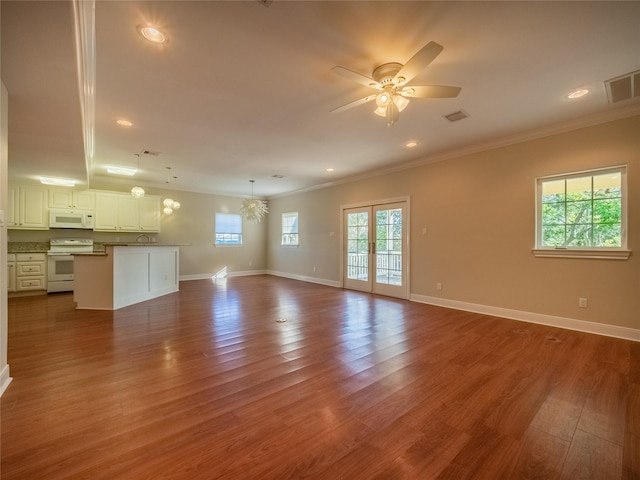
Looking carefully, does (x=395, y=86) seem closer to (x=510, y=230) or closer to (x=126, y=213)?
(x=510, y=230)

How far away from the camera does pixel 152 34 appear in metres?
2.12

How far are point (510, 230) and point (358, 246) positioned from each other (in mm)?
3263

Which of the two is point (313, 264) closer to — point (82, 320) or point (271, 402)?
point (82, 320)

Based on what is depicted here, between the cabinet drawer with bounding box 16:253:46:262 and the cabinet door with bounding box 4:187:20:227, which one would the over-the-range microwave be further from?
the cabinet drawer with bounding box 16:253:46:262

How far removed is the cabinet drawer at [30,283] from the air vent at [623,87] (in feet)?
32.0

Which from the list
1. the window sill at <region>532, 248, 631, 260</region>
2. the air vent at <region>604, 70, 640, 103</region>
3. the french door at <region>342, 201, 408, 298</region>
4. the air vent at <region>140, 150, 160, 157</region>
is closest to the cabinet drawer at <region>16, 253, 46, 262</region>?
the air vent at <region>140, 150, 160, 157</region>

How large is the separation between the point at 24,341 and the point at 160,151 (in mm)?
3308

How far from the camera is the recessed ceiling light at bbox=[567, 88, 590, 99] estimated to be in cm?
296

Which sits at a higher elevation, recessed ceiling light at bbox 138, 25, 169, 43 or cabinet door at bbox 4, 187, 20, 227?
recessed ceiling light at bbox 138, 25, 169, 43

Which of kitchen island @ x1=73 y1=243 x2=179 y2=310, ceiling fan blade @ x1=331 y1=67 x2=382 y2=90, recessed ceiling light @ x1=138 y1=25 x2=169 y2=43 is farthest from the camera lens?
kitchen island @ x1=73 y1=243 x2=179 y2=310

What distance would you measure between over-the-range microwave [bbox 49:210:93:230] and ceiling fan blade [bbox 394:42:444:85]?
24.7ft

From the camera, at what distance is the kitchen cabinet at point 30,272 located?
564 cm

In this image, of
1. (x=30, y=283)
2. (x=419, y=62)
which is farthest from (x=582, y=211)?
(x=30, y=283)

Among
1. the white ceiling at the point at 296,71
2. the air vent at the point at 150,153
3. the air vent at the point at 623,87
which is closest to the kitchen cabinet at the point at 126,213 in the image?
the white ceiling at the point at 296,71
